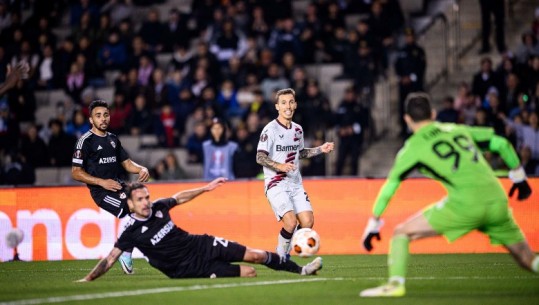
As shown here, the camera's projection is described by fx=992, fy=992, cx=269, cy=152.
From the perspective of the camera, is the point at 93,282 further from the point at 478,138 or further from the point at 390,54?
the point at 390,54

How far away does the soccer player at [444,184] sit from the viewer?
9039 mm

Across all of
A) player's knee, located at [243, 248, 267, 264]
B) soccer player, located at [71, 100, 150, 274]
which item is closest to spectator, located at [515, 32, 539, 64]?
soccer player, located at [71, 100, 150, 274]

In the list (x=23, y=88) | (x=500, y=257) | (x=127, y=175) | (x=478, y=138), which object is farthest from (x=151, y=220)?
(x=23, y=88)

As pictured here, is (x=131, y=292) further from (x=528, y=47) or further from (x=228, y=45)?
(x=228, y=45)

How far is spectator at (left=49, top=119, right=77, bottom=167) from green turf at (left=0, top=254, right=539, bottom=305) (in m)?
8.75

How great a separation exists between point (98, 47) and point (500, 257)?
14148 millimetres

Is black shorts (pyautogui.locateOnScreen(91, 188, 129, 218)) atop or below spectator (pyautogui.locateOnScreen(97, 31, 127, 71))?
below

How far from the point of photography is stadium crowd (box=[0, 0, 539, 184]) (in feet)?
69.1

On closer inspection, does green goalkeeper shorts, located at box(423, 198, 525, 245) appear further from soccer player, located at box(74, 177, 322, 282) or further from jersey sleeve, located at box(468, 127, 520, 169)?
soccer player, located at box(74, 177, 322, 282)

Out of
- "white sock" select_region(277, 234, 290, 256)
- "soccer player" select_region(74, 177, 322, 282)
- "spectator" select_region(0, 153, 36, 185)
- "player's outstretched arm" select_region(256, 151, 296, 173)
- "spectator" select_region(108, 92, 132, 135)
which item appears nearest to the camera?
"soccer player" select_region(74, 177, 322, 282)

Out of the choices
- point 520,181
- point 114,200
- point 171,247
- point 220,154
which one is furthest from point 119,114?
point 520,181

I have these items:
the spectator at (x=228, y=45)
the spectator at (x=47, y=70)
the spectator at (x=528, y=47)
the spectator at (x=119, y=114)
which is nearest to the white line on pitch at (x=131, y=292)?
the spectator at (x=528, y=47)

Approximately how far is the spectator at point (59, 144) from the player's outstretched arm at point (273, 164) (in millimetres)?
10510

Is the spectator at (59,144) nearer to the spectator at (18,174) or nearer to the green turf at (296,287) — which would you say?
the spectator at (18,174)
